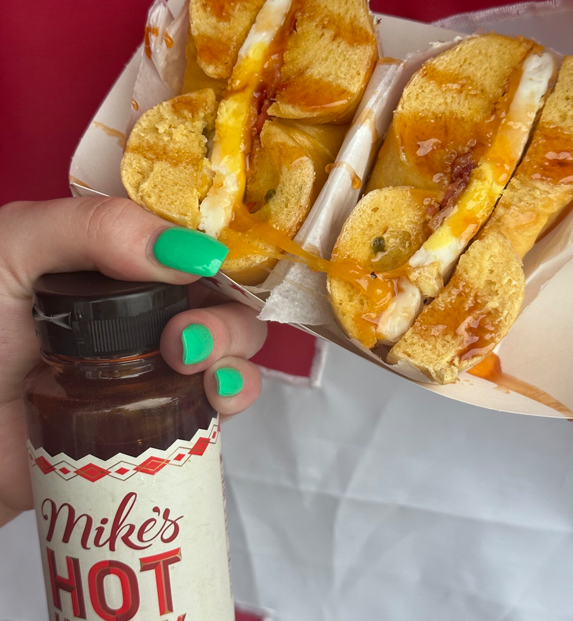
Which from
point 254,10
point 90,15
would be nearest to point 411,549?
point 254,10

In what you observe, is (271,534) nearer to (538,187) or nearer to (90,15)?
(538,187)

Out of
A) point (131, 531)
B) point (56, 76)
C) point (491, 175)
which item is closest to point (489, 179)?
point (491, 175)

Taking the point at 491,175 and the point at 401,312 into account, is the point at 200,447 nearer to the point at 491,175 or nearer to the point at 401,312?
the point at 401,312

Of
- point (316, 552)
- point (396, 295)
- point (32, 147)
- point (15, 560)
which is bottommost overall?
point (15, 560)

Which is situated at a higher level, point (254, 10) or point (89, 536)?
point (254, 10)

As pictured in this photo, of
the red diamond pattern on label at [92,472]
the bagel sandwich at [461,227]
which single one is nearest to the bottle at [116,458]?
the red diamond pattern on label at [92,472]

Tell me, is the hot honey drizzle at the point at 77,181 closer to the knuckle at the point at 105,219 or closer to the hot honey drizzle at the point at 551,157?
the knuckle at the point at 105,219

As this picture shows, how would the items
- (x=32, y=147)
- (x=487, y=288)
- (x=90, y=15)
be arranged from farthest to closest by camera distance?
(x=32, y=147) < (x=90, y=15) < (x=487, y=288)
